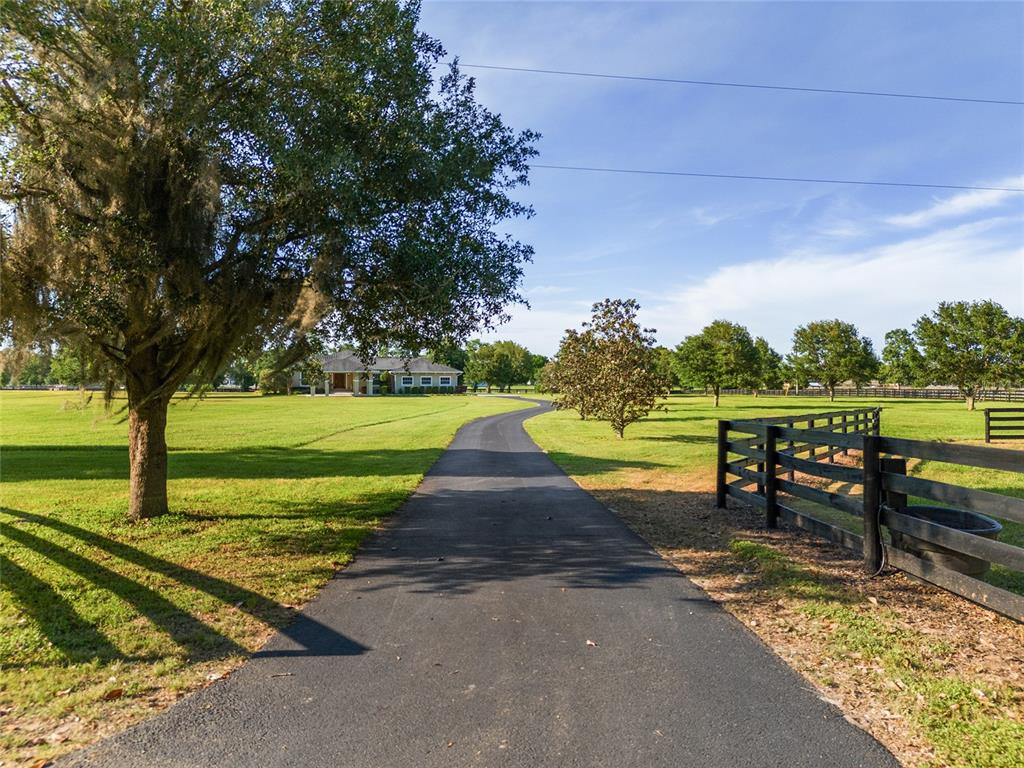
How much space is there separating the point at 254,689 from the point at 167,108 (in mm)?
6261

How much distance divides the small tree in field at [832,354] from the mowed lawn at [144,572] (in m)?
63.6

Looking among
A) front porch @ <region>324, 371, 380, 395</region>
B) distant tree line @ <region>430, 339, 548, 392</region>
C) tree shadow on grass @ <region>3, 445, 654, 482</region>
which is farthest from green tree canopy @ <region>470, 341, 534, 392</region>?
tree shadow on grass @ <region>3, 445, 654, 482</region>

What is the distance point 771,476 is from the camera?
8.65 meters

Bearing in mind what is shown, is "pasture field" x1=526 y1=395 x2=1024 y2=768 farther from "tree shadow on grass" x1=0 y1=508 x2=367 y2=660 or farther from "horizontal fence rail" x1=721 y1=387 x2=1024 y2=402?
"horizontal fence rail" x1=721 y1=387 x2=1024 y2=402

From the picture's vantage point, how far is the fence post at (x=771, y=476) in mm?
8500

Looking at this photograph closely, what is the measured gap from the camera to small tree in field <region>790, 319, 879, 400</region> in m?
67.2

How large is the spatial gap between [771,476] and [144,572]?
776cm

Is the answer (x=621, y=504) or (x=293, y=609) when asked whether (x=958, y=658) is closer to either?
(x=293, y=609)

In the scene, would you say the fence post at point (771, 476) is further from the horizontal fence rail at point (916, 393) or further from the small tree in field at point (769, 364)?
the horizontal fence rail at point (916, 393)

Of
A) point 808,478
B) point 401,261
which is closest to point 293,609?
point 401,261

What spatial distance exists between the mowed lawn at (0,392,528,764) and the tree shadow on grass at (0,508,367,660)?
2 centimetres

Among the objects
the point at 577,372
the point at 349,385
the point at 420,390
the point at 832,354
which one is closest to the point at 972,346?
the point at 832,354

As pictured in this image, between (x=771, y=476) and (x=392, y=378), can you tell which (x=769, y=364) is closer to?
(x=392, y=378)

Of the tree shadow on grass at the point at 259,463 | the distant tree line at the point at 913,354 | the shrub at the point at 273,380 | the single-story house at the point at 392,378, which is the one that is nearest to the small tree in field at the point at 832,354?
the distant tree line at the point at 913,354
